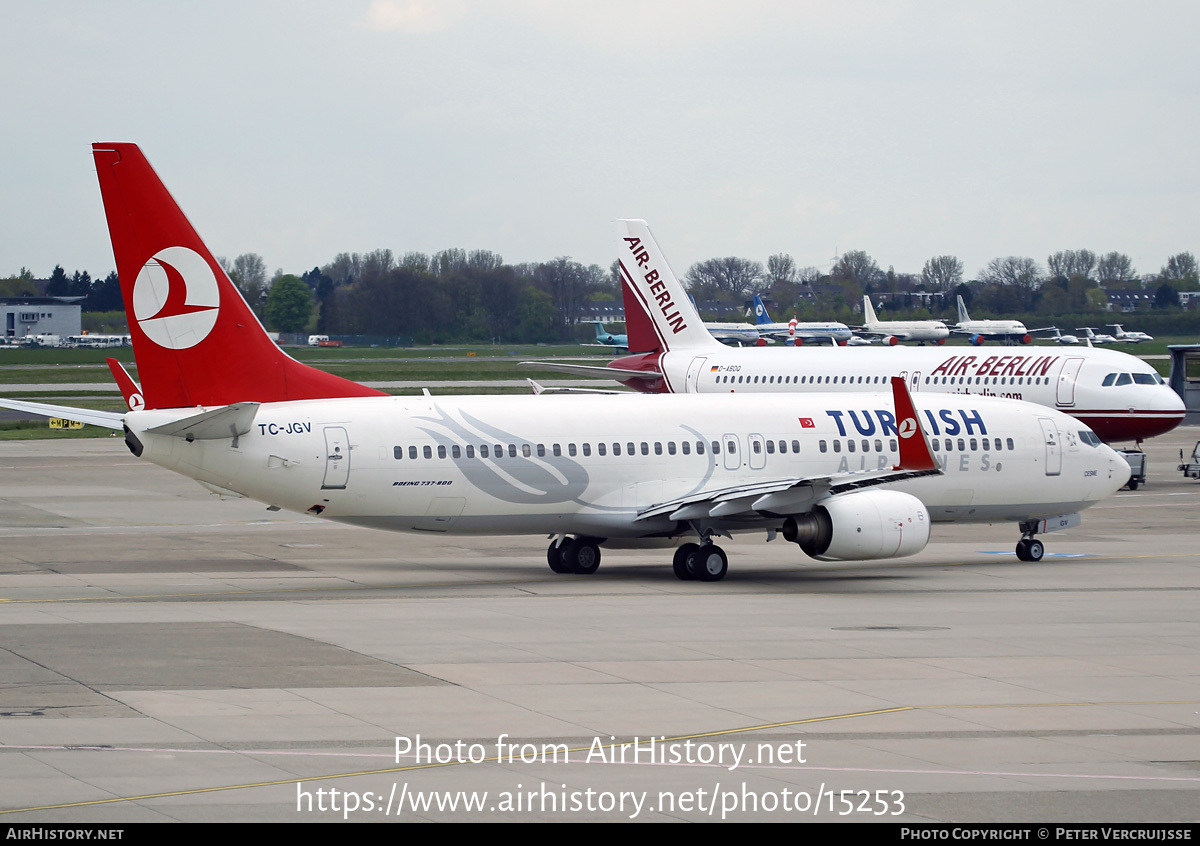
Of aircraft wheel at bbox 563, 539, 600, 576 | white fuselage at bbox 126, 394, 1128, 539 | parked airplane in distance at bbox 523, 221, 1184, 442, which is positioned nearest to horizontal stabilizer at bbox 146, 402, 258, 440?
white fuselage at bbox 126, 394, 1128, 539

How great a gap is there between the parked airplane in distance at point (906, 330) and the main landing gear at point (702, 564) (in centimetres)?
13417

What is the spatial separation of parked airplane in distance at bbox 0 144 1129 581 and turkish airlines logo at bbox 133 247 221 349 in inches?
1.1

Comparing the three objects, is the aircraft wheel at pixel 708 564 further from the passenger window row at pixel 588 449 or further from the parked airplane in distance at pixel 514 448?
the passenger window row at pixel 588 449

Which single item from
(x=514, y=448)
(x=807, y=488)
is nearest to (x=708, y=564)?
(x=807, y=488)

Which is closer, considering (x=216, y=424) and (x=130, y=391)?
(x=216, y=424)

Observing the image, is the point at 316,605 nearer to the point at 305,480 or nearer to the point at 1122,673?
the point at 305,480

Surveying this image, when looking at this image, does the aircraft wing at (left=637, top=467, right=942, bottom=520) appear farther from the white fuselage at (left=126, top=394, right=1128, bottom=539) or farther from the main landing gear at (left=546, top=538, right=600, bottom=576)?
the main landing gear at (left=546, top=538, right=600, bottom=576)

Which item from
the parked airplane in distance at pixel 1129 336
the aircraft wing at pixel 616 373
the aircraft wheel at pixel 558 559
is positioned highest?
the parked airplane in distance at pixel 1129 336

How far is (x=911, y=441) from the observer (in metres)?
28.8

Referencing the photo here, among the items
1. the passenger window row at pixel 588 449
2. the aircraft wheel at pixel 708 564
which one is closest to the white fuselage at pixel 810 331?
the passenger window row at pixel 588 449

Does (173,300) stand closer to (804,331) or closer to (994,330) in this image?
(994,330)

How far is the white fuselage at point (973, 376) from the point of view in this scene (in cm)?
5181

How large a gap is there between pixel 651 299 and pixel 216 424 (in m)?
33.6

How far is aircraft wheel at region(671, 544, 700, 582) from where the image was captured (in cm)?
3073
